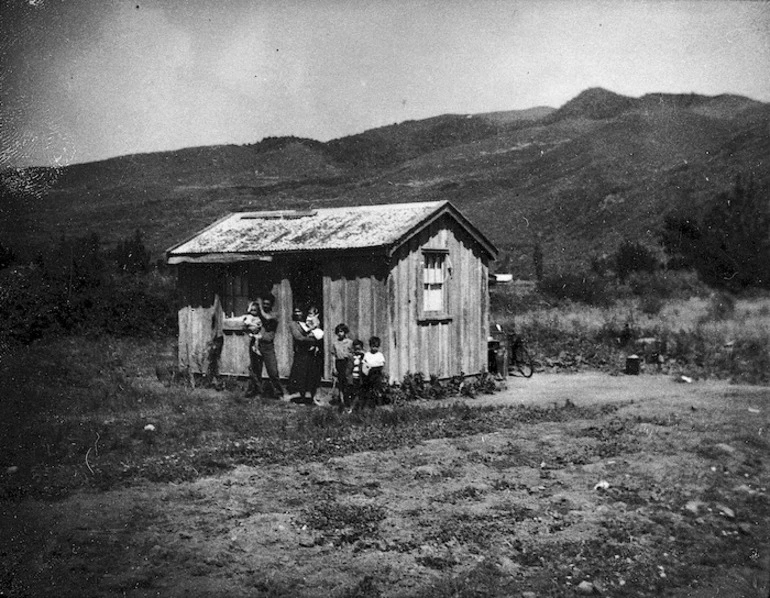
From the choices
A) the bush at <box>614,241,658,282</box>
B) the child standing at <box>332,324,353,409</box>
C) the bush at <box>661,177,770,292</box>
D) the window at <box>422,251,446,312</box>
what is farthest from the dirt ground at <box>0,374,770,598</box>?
the bush at <box>614,241,658,282</box>

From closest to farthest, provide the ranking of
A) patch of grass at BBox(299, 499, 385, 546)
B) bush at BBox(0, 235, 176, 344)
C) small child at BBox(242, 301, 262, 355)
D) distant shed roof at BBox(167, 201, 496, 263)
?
patch of grass at BBox(299, 499, 385, 546) < distant shed roof at BBox(167, 201, 496, 263) < small child at BBox(242, 301, 262, 355) < bush at BBox(0, 235, 176, 344)

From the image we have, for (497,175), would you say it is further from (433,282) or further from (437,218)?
(433,282)

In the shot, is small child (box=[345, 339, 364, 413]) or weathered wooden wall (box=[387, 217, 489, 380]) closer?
small child (box=[345, 339, 364, 413])

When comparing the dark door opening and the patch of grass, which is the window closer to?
the dark door opening

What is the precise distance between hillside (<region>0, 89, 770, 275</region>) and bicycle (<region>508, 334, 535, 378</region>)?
24686 millimetres

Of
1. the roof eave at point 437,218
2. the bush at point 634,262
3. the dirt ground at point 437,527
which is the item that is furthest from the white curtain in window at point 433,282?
the bush at point 634,262

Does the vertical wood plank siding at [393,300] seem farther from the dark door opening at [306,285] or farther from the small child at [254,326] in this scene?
the small child at [254,326]

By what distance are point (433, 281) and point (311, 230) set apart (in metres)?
3.19

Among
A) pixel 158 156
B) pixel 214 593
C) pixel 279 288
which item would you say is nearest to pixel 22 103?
pixel 214 593

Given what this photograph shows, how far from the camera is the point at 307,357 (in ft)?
50.6

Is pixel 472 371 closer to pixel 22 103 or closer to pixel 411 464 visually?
pixel 411 464

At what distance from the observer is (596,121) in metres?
97.4

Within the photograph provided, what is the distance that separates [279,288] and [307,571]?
10513 millimetres

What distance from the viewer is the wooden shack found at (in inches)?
586
